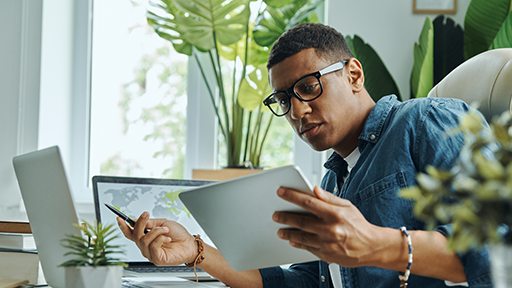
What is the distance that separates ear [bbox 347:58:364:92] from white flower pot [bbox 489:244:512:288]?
81 cm

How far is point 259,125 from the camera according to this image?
1884 mm

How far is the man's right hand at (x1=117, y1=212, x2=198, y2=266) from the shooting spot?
0.93m

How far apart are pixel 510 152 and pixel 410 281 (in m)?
0.59

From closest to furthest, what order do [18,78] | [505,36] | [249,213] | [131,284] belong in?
[249,213] < [131,284] < [505,36] < [18,78]

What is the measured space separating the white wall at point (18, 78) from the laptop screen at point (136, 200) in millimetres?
833

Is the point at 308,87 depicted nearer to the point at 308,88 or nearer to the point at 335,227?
the point at 308,88

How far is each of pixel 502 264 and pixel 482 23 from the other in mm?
1681

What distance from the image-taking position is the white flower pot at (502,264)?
27 cm

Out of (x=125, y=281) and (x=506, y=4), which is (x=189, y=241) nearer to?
(x=125, y=281)

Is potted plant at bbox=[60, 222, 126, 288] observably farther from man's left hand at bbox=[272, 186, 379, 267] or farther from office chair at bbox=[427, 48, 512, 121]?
office chair at bbox=[427, 48, 512, 121]

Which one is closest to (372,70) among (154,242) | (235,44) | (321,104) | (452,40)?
(452,40)

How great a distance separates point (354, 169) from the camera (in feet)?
3.27

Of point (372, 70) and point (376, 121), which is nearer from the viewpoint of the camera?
point (376, 121)

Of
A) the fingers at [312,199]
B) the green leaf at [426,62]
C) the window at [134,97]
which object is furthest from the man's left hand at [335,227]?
the window at [134,97]
